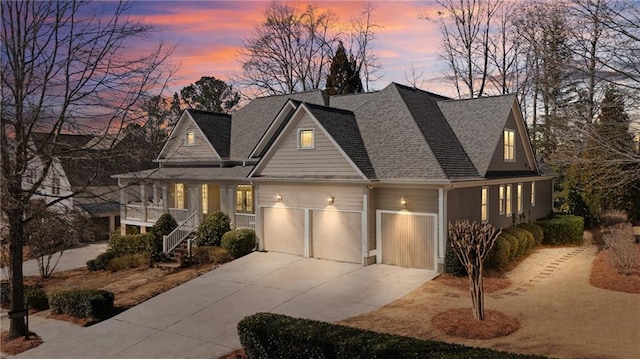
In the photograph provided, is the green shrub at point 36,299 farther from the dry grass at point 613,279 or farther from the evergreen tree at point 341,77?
the evergreen tree at point 341,77

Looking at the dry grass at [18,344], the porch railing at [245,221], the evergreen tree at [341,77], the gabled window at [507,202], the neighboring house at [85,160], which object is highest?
the evergreen tree at [341,77]

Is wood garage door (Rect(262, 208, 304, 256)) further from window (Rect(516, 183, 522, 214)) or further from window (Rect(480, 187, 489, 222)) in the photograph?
window (Rect(516, 183, 522, 214))

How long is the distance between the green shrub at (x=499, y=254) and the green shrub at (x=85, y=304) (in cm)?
1313

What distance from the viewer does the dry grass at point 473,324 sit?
10766 mm

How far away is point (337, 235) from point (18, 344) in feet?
37.0

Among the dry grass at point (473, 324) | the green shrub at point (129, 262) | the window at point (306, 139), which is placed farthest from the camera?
the green shrub at point (129, 262)

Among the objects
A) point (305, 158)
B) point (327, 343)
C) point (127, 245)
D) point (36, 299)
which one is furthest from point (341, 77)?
point (327, 343)

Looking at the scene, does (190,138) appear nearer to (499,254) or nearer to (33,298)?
(33,298)

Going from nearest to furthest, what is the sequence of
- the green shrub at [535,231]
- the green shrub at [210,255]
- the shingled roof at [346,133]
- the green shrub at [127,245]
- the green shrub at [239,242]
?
the shingled roof at [346,133] → the green shrub at [210,255] → the green shrub at [239,242] → the green shrub at [535,231] → the green shrub at [127,245]

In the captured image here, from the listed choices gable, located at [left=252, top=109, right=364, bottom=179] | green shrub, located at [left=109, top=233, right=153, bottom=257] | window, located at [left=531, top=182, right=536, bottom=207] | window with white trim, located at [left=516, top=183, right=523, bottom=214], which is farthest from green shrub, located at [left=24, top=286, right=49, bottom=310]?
window, located at [left=531, top=182, right=536, bottom=207]

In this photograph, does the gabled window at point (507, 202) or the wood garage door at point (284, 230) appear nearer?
the wood garage door at point (284, 230)

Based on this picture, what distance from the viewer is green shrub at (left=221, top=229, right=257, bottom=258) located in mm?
20688

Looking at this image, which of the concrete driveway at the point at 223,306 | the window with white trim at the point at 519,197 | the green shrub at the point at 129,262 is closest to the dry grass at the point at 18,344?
the concrete driveway at the point at 223,306

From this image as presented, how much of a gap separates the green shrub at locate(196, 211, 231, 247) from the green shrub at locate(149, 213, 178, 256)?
1.46m
